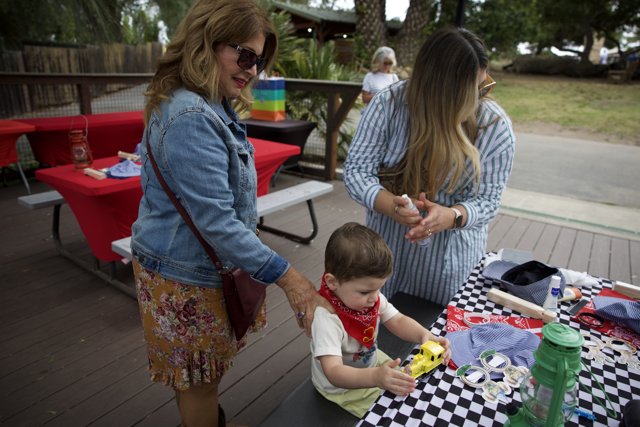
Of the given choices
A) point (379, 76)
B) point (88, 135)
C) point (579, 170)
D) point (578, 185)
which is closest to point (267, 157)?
point (88, 135)

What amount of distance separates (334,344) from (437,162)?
0.75m

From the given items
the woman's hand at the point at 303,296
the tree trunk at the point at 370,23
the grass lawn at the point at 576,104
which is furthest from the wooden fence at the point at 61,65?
the grass lawn at the point at 576,104

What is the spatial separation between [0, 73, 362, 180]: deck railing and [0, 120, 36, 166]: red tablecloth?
704mm

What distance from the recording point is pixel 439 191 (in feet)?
5.34

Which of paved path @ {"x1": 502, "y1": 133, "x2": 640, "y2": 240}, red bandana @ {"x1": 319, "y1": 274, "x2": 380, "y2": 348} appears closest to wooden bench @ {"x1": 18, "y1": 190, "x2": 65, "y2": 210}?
red bandana @ {"x1": 319, "y1": 274, "x2": 380, "y2": 348}

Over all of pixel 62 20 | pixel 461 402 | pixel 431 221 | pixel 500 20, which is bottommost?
pixel 461 402

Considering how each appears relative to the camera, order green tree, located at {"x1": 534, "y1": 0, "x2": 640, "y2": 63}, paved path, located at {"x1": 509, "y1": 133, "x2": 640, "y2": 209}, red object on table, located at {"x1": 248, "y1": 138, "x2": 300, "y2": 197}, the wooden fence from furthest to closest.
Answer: green tree, located at {"x1": 534, "y1": 0, "x2": 640, "y2": 63}, paved path, located at {"x1": 509, "y1": 133, "x2": 640, "y2": 209}, the wooden fence, red object on table, located at {"x1": 248, "y1": 138, "x2": 300, "y2": 197}

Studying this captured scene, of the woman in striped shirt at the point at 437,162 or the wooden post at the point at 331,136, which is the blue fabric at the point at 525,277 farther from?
the wooden post at the point at 331,136

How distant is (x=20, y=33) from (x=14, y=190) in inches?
142

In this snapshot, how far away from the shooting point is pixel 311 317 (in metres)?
1.16

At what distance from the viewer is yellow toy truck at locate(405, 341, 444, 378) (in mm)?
1042

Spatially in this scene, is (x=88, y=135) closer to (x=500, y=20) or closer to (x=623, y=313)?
(x=623, y=313)

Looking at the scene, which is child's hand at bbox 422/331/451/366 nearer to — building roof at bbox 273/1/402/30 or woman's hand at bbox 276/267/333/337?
woman's hand at bbox 276/267/333/337

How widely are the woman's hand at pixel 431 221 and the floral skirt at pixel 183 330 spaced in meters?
0.68
